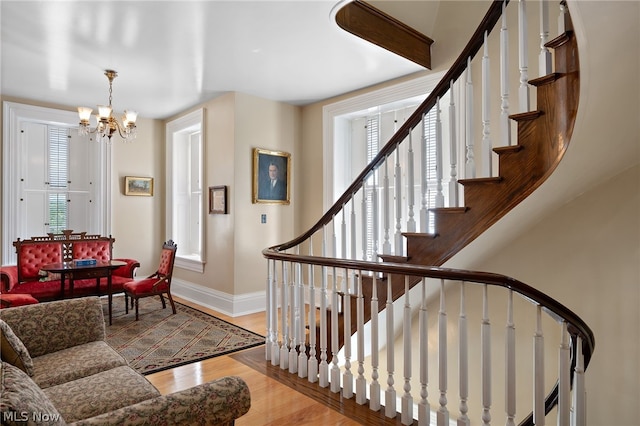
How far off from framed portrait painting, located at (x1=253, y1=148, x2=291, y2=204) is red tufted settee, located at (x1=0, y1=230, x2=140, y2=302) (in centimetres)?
194

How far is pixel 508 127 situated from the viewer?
2258mm

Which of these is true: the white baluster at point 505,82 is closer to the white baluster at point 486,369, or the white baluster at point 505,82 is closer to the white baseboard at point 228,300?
the white baluster at point 486,369

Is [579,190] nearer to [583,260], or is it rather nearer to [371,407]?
[583,260]

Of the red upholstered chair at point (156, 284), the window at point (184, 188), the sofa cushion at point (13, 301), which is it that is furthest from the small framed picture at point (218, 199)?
the sofa cushion at point (13, 301)

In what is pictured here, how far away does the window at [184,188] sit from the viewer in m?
6.05

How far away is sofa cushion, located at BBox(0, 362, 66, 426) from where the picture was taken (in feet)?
3.27

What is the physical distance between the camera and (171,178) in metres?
6.14

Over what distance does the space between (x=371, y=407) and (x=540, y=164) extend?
1755 millimetres

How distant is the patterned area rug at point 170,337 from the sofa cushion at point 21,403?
1.94 meters

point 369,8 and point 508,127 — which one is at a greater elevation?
point 369,8

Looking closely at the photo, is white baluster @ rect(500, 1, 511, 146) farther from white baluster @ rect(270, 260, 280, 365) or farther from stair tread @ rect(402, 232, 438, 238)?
white baluster @ rect(270, 260, 280, 365)

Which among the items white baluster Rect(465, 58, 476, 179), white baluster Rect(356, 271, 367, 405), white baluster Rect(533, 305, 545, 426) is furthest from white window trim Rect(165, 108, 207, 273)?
white baluster Rect(533, 305, 545, 426)

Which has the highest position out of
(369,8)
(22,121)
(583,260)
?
(369,8)

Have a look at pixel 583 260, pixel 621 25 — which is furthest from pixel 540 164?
pixel 583 260
